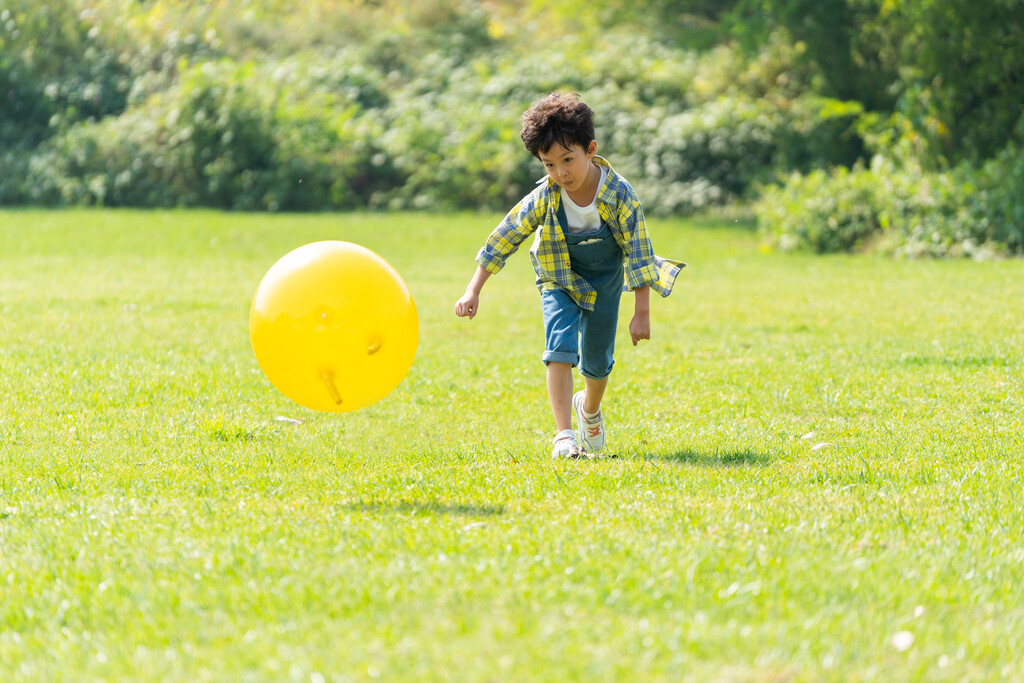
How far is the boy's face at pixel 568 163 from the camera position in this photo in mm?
5176

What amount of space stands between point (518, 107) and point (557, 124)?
56.1 feet

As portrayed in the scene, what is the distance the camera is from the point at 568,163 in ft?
17.1

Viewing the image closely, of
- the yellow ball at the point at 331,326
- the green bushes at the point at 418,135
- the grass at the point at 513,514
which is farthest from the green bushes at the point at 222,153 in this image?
the yellow ball at the point at 331,326

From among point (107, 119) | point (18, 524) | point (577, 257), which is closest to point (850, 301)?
point (577, 257)

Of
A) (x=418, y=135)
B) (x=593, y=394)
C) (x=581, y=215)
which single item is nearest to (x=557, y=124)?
(x=581, y=215)

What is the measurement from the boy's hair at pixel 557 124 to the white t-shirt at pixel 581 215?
0.31 meters

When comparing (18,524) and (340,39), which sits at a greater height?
(340,39)

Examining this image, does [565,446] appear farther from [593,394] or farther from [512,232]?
[512,232]

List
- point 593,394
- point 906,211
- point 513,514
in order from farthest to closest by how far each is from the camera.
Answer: point 906,211, point 593,394, point 513,514

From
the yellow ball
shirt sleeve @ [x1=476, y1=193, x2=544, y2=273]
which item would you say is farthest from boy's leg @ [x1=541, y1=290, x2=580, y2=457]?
the yellow ball

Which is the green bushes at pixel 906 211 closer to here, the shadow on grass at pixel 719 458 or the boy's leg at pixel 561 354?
the shadow on grass at pixel 719 458

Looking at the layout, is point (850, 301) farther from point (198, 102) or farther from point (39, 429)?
point (198, 102)

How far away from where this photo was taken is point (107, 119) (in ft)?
74.8

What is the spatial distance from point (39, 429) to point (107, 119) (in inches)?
726
